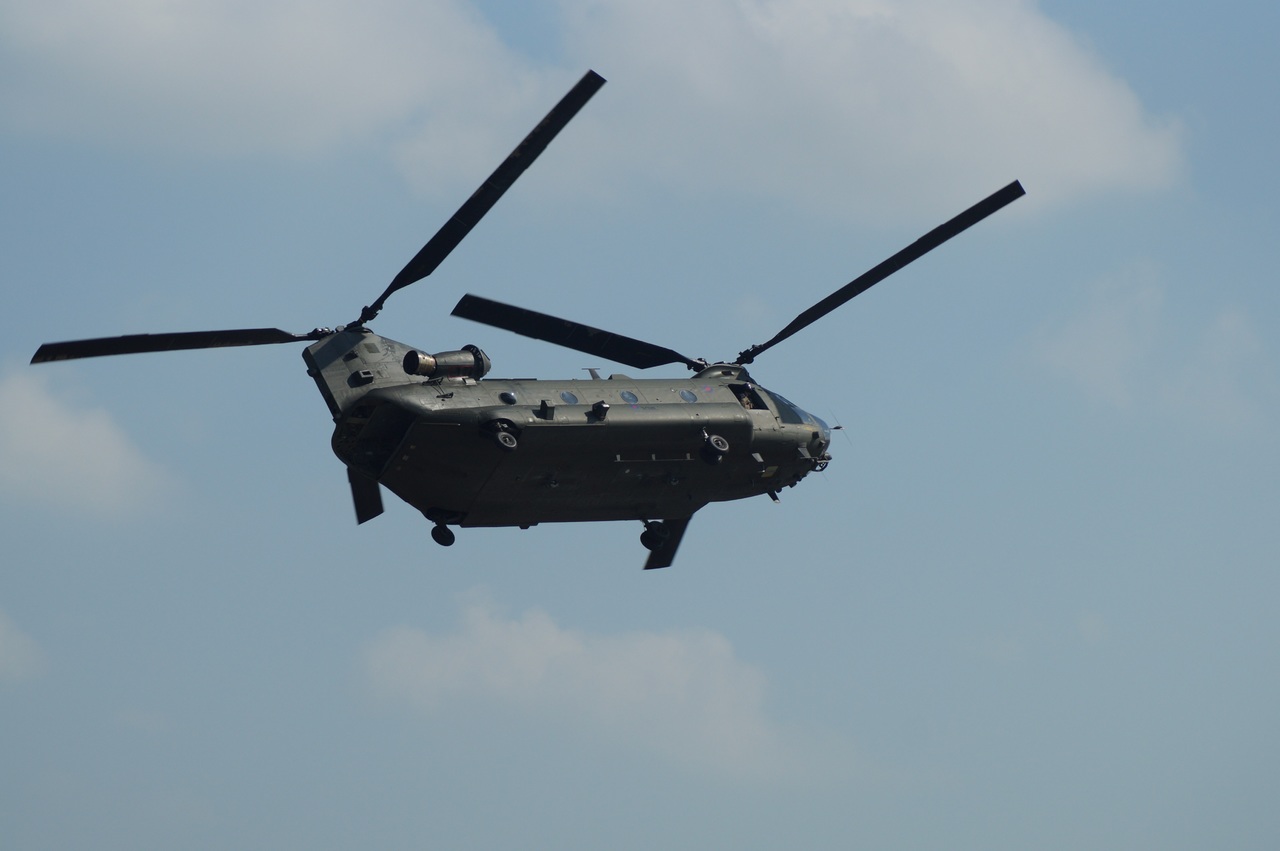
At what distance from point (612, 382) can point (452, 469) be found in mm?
5928

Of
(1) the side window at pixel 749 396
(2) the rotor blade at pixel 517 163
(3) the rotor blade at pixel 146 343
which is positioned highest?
(1) the side window at pixel 749 396

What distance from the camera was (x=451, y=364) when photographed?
49500 millimetres

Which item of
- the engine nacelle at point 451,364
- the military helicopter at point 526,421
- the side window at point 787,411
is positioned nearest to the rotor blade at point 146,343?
the military helicopter at point 526,421

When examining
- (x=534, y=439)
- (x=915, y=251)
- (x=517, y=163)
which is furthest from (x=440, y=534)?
(x=915, y=251)

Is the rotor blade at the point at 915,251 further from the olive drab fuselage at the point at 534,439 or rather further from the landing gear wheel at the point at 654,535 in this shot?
the landing gear wheel at the point at 654,535

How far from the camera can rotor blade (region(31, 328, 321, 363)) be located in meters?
46.4

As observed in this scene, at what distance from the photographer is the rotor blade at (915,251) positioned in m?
55.1

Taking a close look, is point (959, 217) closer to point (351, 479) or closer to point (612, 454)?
point (612, 454)

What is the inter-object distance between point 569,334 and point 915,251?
10511mm

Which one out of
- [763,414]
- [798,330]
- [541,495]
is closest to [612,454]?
[541,495]

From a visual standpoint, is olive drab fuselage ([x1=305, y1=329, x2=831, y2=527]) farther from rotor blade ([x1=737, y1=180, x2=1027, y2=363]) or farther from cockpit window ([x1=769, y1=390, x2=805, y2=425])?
rotor blade ([x1=737, y1=180, x2=1027, y2=363])

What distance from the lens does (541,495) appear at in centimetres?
5144

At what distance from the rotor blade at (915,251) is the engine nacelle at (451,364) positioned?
12302mm

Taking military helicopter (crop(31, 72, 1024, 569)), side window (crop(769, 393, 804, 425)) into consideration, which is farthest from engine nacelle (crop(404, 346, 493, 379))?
side window (crop(769, 393, 804, 425))
